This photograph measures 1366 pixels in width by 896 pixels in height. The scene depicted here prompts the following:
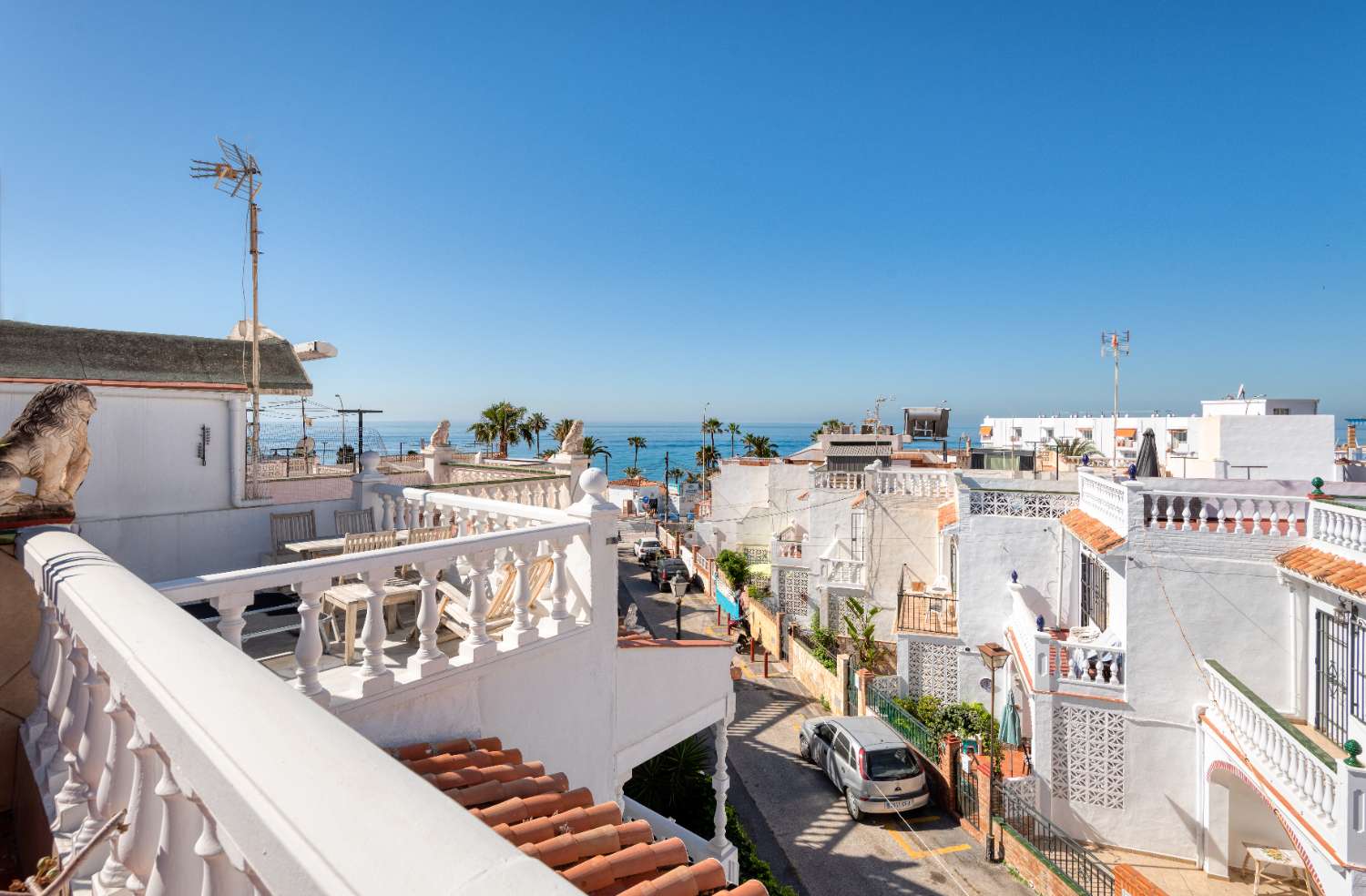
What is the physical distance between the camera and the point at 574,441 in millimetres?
11969

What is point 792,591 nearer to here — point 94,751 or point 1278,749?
point 1278,749

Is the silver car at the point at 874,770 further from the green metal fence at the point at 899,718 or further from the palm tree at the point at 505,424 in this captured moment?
the palm tree at the point at 505,424

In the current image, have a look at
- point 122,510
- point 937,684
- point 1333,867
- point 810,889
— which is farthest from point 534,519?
point 937,684

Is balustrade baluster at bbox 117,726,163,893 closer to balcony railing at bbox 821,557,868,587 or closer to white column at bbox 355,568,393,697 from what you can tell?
white column at bbox 355,568,393,697

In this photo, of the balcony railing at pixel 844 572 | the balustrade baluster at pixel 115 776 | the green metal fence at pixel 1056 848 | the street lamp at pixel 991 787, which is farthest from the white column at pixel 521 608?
the balcony railing at pixel 844 572

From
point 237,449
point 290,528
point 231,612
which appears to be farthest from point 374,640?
point 237,449

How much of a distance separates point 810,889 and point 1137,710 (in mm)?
6542

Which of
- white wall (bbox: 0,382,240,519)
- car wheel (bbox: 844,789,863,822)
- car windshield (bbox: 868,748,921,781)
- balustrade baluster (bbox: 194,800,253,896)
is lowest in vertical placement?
car wheel (bbox: 844,789,863,822)

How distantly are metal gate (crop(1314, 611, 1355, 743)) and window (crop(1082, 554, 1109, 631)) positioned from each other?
127 inches

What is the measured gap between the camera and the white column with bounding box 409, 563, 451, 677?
4180 mm

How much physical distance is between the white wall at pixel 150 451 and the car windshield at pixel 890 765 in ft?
40.4

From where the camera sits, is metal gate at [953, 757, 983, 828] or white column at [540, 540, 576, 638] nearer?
white column at [540, 540, 576, 638]

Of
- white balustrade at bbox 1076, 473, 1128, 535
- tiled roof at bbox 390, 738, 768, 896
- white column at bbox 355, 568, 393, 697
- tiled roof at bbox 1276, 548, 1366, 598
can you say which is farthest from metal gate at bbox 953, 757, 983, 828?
white column at bbox 355, 568, 393, 697

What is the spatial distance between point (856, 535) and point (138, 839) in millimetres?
21142
